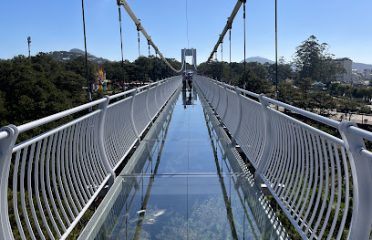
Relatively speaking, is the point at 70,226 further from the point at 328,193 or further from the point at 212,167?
the point at 212,167

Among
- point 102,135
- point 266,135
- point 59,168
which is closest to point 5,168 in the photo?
point 59,168

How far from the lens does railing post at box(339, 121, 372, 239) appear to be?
1722mm

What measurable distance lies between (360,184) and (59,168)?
6.35 ft

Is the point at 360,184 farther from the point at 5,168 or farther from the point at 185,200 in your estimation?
the point at 185,200

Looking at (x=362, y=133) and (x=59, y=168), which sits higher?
(x=362, y=133)

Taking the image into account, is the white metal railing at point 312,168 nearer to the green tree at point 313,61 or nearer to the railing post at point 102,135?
the railing post at point 102,135

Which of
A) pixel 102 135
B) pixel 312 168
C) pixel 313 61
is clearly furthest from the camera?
pixel 313 61

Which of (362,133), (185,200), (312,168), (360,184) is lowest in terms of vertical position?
(185,200)

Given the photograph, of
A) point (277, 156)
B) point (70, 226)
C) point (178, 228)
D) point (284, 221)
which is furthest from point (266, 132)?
point (70, 226)

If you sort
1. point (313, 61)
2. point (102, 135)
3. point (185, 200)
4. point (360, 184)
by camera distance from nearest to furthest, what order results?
point (360, 184), point (185, 200), point (102, 135), point (313, 61)

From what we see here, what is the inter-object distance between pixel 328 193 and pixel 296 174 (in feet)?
2.19

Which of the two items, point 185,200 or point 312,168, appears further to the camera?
point 185,200

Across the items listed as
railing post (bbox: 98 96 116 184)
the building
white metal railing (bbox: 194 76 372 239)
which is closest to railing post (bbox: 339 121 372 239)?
white metal railing (bbox: 194 76 372 239)

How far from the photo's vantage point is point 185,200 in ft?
11.9
